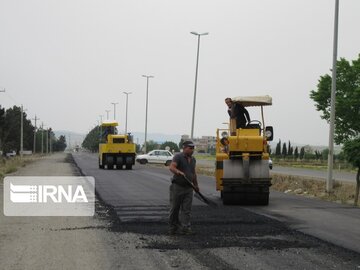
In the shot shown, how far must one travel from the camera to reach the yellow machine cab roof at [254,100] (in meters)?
18.2

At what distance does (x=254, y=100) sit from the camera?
719 inches

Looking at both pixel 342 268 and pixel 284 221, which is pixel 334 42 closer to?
pixel 284 221

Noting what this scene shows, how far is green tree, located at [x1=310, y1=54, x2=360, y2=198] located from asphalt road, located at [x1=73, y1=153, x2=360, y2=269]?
3682 centimetres

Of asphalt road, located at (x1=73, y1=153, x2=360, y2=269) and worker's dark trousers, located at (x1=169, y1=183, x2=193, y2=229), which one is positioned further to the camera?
worker's dark trousers, located at (x1=169, y1=183, x2=193, y2=229)

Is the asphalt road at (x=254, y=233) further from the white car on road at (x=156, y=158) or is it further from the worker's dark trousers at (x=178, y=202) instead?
the white car on road at (x=156, y=158)

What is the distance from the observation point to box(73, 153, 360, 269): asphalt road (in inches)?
352

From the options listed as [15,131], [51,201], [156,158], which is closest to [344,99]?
[156,158]

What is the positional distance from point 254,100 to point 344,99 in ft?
→ 125

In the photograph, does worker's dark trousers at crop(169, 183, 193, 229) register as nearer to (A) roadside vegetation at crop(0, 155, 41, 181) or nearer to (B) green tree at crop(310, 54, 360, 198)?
(A) roadside vegetation at crop(0, 155, 41, 181)

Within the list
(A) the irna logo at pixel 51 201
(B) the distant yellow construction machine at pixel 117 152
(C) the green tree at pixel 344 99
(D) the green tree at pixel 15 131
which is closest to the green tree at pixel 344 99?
(C) the green tree at pixel 344 99

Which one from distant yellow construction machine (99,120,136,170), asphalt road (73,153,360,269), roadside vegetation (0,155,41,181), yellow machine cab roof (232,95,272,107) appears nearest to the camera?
asphalt road (73,153,360,269)

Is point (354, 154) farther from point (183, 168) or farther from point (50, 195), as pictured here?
point (50, 195)

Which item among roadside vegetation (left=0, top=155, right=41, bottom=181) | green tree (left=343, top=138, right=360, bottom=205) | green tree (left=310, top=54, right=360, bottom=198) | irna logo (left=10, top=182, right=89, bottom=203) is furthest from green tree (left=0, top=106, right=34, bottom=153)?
green tree (left=343, top=138, right=360, bottom=205)

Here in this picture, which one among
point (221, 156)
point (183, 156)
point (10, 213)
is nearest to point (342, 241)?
point (183, 156)
